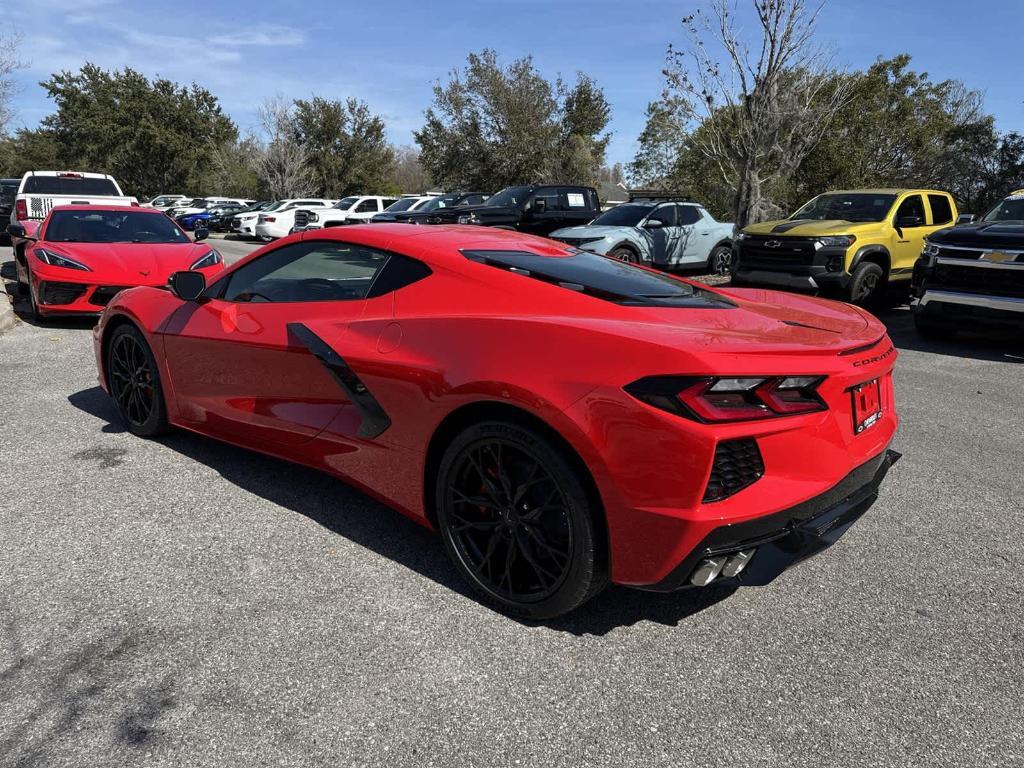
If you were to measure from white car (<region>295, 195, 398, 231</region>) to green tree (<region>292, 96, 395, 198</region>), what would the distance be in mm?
25425

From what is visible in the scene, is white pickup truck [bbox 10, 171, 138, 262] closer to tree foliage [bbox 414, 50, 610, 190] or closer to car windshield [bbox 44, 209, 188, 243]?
car windshield [bbox 44, 209, 188, 243]

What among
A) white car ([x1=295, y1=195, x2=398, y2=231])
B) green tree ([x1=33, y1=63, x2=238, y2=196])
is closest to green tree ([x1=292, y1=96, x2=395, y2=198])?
green tree ([x1=33, y1=63, x2=238, y2=196])

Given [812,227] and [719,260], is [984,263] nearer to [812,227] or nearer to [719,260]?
[812,227]

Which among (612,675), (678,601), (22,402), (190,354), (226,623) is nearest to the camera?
(612,675)

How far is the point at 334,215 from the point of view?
89.4 ft

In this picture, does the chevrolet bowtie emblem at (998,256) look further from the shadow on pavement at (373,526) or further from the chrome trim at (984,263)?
the shadow on pavement at (373,526)

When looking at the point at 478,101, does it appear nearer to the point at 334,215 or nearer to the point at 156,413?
the point at 334,215

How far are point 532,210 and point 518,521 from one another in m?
16.1

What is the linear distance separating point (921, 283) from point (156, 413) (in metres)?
8.37

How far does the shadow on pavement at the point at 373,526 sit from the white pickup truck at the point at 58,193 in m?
11.9

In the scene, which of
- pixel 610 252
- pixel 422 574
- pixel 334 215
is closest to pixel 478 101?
pixel 334 215

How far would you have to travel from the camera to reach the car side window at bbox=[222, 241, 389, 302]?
343 centimetres

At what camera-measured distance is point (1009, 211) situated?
9516mm

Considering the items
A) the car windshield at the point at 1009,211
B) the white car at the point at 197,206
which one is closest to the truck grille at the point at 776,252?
the car windshield at the point at 1009,211
